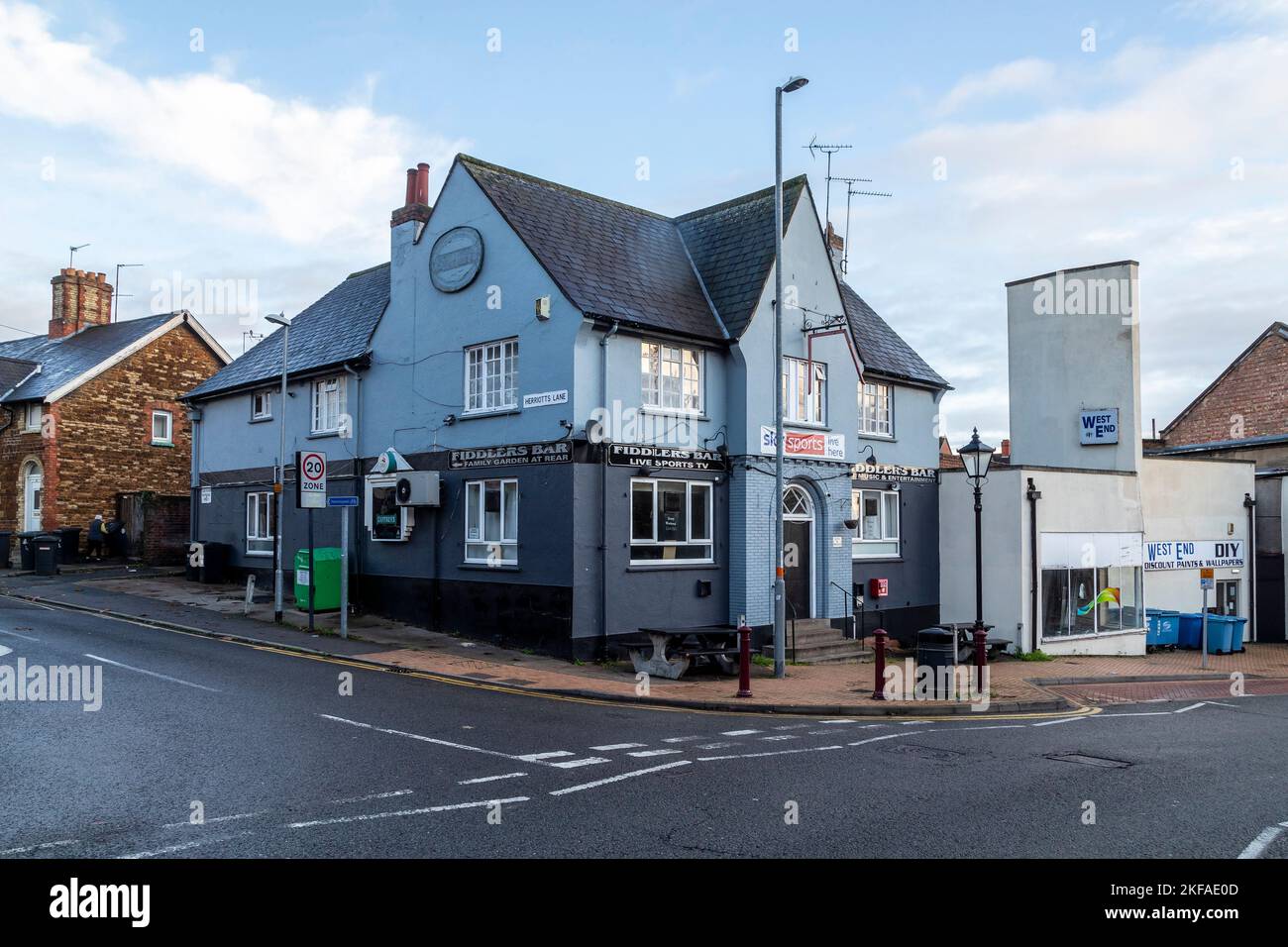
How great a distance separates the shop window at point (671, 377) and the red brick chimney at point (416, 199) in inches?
261

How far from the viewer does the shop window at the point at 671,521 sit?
717 inches

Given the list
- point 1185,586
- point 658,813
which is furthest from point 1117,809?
point 1185,586

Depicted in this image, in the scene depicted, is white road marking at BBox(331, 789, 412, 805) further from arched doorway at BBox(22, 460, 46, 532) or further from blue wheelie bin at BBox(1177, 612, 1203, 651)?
arched doorway at BBox(22, 460, 46, 532)

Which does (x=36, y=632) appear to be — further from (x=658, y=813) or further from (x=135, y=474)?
(x=135, y=474)

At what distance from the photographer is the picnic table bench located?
16203mm

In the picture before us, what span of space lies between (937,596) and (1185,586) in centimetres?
845

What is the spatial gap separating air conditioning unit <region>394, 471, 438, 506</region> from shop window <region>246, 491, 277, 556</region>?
6.84 m

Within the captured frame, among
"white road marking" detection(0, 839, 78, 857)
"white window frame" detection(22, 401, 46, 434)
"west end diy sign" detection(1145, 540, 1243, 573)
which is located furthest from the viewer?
"white window frame" detection(22, 401, 46, 434)

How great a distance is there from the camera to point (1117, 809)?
8.21 m

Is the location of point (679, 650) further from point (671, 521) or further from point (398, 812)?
point (398, 812)

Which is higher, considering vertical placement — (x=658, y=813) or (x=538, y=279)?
(x=538, y=279)

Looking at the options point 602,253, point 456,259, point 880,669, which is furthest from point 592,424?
point 880,669

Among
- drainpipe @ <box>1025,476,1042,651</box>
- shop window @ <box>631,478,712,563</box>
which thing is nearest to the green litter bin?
shop window @ <box>631,478,712,563</box>

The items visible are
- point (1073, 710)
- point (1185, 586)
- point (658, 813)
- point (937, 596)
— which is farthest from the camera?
point (1185, 586)
